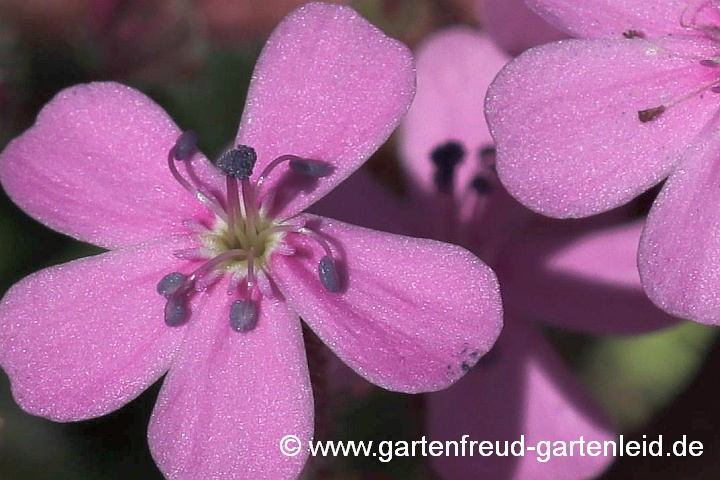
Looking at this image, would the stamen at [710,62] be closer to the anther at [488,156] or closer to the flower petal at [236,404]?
the anther at [488,156]

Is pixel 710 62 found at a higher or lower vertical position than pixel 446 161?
higher

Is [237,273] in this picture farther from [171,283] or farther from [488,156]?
[488,156]

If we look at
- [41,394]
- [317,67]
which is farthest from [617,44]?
[41,394]

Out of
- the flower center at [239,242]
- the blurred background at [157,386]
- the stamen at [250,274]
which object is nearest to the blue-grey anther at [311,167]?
the flower center at [239,242]

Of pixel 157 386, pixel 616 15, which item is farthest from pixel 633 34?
pixel 157 386

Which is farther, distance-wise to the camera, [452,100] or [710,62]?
[452,100]

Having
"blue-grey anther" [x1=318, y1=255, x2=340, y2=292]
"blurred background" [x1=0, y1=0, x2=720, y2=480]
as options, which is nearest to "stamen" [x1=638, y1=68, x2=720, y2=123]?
"blue-grey anther" [x1=318, y1=255, x2=340, y2=292]

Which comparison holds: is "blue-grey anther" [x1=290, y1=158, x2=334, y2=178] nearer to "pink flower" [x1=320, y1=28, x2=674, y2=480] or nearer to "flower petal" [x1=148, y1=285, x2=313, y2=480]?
"flower petal" [x1=148, y1=285, x2=313, y2=480]
